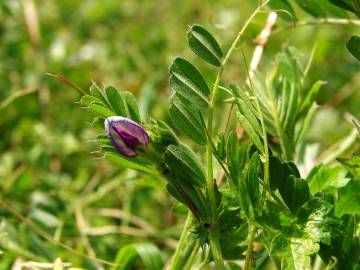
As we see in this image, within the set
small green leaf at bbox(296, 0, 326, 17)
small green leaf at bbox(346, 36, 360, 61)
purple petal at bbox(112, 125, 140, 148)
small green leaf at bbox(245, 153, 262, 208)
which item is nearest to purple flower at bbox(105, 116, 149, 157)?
purple petal at bbox(112, 125, 140, 148)

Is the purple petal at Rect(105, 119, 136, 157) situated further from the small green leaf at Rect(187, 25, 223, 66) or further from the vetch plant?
the small green leaf at Rect(187, 25, 223, 66)

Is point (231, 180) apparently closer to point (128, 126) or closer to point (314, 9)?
point (128, 126)

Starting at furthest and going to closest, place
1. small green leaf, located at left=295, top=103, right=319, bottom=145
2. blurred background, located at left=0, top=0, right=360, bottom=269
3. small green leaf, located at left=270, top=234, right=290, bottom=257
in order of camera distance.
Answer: blurred background, located at left=0, top=0, right=360, bottom=269 < small green leaf, located at left=295, top=103, right=319, bottom=145 < small green leaf, located at left=270, top=234, right=290, bottom=257

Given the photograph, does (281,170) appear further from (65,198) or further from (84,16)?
Answer: (84,16)

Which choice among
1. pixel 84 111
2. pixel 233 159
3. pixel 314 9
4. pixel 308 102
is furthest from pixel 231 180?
pixel 84 111

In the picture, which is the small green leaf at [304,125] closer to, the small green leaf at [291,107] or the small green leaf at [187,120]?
the small green leaf at [291,107]
